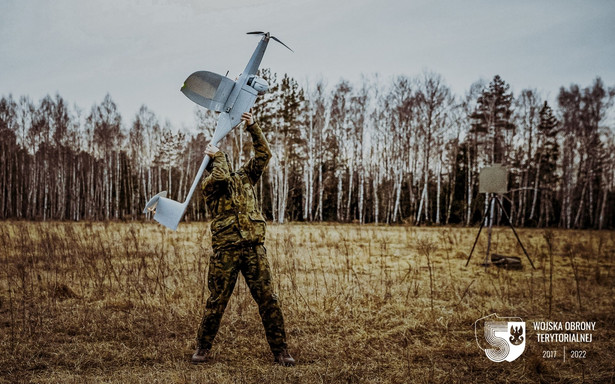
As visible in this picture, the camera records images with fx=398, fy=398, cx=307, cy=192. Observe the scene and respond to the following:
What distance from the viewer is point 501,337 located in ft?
14.8

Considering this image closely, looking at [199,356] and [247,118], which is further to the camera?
[199,356]

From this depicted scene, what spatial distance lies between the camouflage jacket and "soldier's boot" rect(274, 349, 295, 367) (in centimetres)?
101

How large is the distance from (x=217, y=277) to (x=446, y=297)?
412cm

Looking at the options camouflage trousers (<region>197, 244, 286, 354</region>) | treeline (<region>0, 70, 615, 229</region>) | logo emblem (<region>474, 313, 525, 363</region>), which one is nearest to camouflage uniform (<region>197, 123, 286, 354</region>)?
camouflage trousers (<region>197, 244, 286, 354</region>)

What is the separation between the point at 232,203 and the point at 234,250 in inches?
15.8

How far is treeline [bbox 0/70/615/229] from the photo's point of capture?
25.7 metres

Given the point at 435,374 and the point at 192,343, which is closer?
the point at 435,374

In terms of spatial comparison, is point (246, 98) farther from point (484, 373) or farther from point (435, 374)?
point (484, 373)

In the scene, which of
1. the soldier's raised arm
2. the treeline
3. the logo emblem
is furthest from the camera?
the treeline

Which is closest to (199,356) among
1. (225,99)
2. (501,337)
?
(225,99)

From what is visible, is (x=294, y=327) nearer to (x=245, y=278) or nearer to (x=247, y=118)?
(x=245, y=278)

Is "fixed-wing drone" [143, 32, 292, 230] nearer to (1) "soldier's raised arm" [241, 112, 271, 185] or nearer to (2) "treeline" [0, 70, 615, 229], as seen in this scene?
(1) "soldier's raised arm" [241, 112, 271, 185]

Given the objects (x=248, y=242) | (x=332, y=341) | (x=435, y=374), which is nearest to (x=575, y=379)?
(x=435, y=374)

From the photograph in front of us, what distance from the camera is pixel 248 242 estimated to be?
11.1 ft
